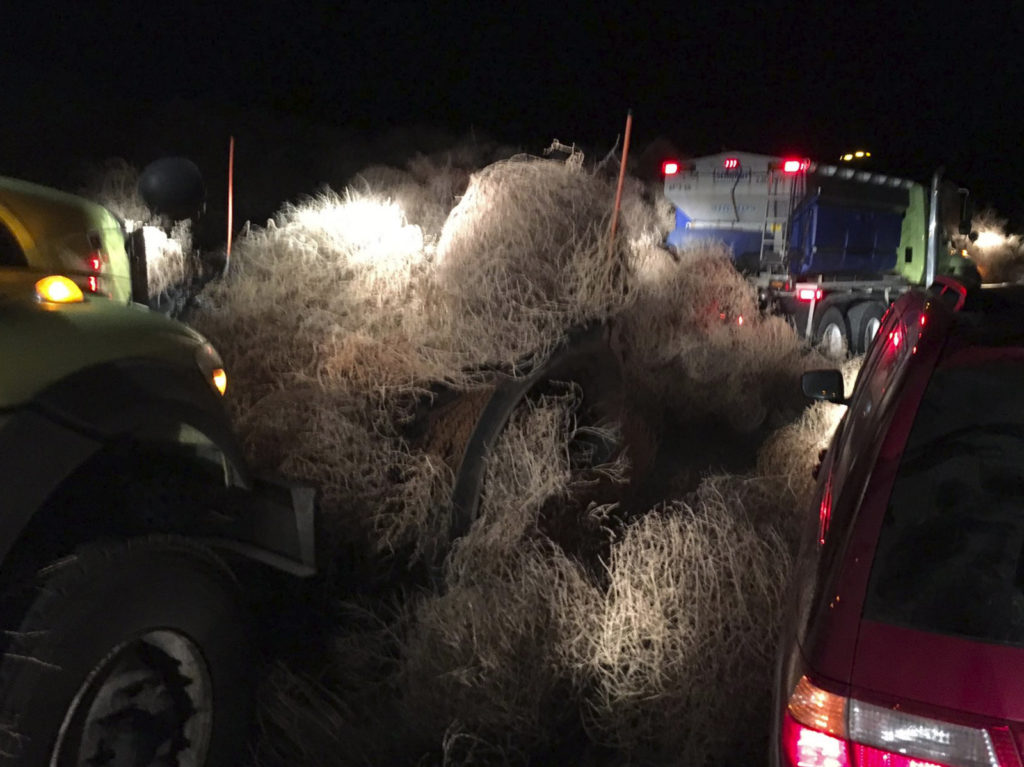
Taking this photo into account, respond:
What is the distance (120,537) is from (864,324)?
12.7 m

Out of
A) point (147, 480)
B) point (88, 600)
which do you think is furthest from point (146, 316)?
point (88, 600)

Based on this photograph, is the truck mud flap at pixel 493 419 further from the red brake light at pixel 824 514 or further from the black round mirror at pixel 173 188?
the black round mirror at pixel 173 188

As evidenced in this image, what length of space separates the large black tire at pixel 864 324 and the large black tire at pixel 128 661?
12.2 metres

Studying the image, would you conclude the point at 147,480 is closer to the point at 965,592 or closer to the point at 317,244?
the point at 965,592

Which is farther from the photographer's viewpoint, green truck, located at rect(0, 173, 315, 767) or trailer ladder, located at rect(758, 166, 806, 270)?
trailer ladder, located at rect(758, 166, 806, 270)

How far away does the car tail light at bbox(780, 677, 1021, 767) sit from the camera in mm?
1696

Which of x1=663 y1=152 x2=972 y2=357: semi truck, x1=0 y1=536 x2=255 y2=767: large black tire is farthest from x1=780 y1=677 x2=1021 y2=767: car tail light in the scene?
x1=663 y1=152 x2=972 y2=357: semi truck

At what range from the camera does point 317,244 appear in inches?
318

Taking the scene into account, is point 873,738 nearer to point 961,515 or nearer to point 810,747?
point 810,747

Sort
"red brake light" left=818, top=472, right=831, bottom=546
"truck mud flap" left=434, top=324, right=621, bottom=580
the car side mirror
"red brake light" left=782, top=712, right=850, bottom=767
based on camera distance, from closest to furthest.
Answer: "red brake light" left=782, top=712, right=850, bottom=767
"red brake light" left=818, top=472, right=831, bottom=546
the car side mirror
"truck mud flap" left=434, top=324, right=621, bottom=580

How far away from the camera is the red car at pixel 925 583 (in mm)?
1750

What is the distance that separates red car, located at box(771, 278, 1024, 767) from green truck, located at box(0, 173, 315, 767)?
190 centimetres

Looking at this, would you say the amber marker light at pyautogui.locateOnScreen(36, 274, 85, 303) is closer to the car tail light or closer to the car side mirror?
the car tail light

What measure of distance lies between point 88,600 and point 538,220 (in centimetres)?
377
